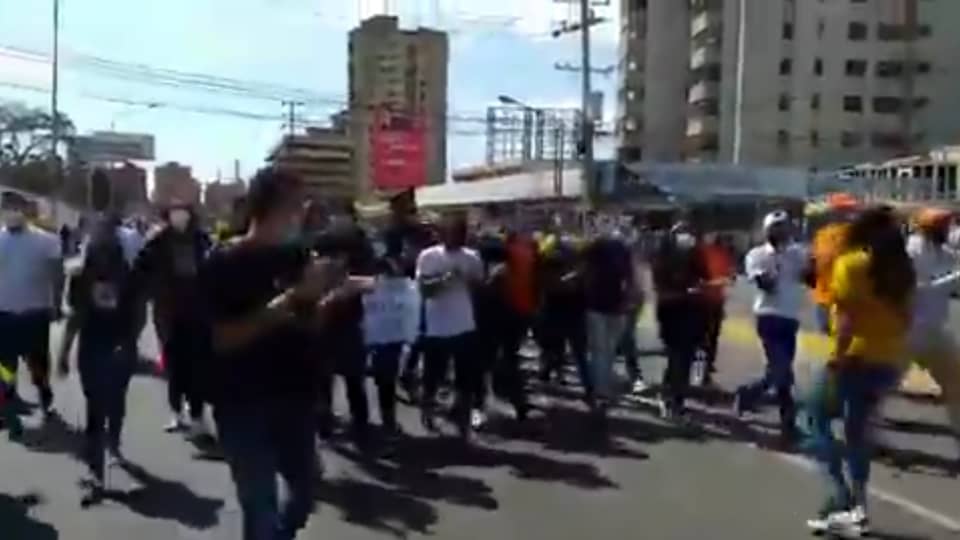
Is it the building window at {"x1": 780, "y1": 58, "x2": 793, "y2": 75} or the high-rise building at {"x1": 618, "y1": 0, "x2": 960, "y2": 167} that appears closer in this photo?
the building window at {"x1": 780, "y1": 58, "x2": 793, "y2": 75}

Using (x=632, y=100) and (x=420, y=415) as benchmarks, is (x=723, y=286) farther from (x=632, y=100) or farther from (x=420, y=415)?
(x=632, y=100)

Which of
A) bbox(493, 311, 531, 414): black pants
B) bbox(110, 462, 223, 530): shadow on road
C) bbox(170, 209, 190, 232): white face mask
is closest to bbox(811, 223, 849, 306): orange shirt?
bbox(493, 311, 531, 414): black pants

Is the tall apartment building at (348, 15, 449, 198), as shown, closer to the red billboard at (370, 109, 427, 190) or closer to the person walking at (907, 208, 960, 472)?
the red billboard at (370, 109, 427, 190)

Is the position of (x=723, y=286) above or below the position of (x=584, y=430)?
above

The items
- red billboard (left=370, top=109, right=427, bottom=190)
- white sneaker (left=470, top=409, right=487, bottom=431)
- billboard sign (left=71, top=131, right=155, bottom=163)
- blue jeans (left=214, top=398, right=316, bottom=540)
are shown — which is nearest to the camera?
blue jeans (left=214, top=398, right=316, bottom=540)

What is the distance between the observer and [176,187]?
41.5ft

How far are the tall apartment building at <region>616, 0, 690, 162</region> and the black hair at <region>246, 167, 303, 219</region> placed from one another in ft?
342

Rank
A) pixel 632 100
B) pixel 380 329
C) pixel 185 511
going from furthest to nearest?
pixel 632 100, pixel 380 329, pixel 185 511

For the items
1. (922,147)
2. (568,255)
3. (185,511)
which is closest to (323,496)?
(185,511)

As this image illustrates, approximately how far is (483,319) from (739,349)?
9480mm

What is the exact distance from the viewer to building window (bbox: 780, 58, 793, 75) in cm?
9856

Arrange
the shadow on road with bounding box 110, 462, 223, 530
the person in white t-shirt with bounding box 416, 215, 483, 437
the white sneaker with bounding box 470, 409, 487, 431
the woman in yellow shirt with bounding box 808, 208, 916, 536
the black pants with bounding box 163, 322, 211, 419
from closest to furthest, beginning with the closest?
the black pants with bounding box 163, 322, 211, 419 < the woman in yellow shirt with bounding box 808, 208, 916, 536 < the shadow on road with bounding box 110, 462, 223, 530 < the person in white t-shirt with bounding box 416, 215, 483, 437 < the white sneaker with bounding box 470, 409, 487, 431

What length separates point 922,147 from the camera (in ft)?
327

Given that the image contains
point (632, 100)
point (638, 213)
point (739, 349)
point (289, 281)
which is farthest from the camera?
point (632, 100)
